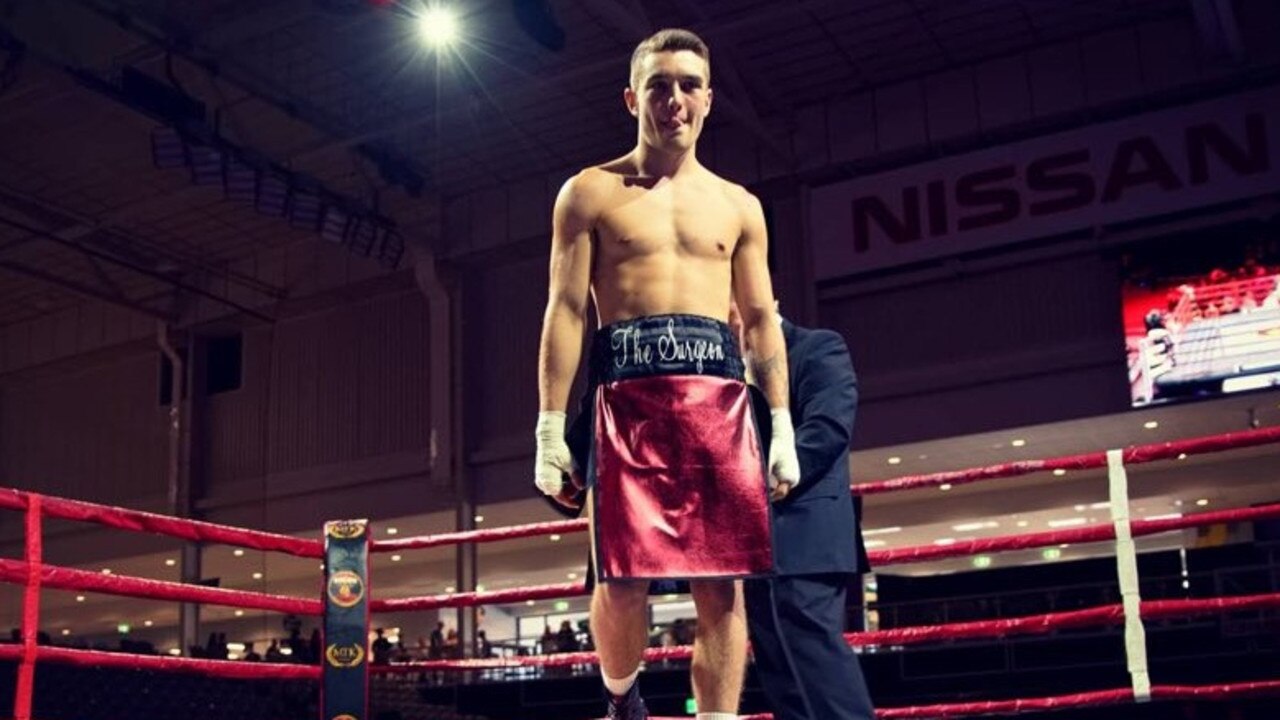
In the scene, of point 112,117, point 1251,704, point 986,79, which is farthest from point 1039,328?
point 112,117

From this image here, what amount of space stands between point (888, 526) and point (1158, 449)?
12324mm

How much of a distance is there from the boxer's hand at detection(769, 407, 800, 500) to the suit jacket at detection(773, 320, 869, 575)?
0.11 metres

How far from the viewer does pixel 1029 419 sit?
1188 centimetres

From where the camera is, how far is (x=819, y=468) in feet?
9.57

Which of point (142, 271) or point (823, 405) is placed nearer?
point (823, 405)

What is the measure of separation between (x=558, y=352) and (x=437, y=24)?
26.4ft

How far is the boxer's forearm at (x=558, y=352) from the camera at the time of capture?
270 centimetres

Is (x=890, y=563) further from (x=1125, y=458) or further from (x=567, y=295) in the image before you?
(x=567, y=295)

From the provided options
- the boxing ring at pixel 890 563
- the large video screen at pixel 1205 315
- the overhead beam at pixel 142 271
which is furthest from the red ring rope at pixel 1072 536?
the overhead beam at pixel 142 271

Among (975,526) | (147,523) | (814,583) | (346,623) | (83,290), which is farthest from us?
(975,526)

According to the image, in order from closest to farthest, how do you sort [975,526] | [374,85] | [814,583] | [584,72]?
[814,583]
[584,72]
[374,85]
[975,526]

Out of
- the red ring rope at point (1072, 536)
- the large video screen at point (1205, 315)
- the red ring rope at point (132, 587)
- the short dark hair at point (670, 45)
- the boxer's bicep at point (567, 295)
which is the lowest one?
the red ring rope at point (132, 587)

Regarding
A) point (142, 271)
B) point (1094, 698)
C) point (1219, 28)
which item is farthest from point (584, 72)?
point (1094, 698)

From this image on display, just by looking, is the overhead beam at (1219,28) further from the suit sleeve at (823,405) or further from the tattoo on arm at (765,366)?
the tattoo on arm at (765,366)
